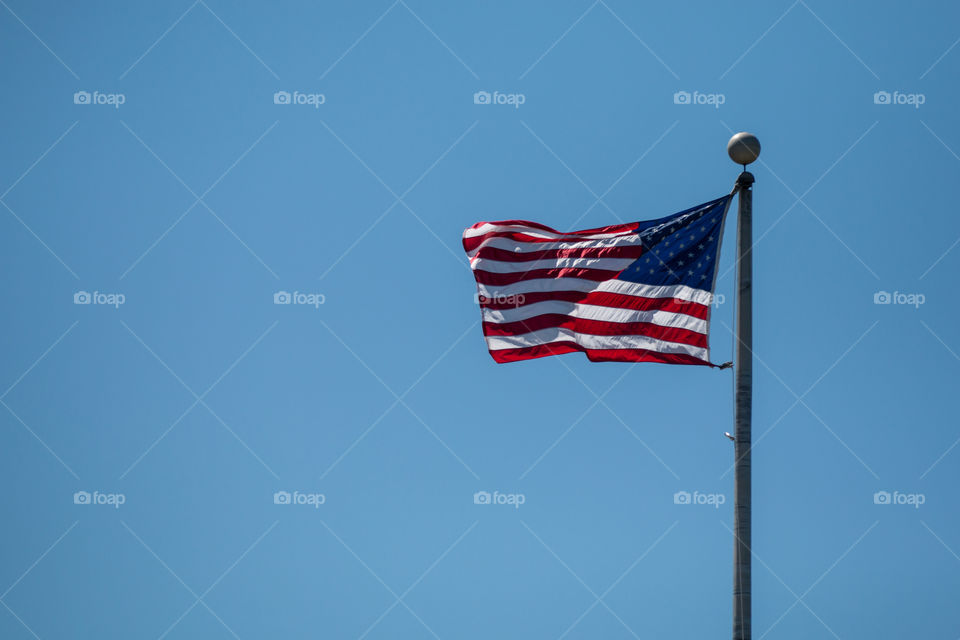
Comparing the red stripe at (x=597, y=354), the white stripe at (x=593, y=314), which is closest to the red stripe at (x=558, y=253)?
the white stripe at (x=593, y=314)

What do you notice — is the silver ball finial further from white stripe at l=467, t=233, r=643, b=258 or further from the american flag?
white stripe at l=467, t=233, r=643, b=258

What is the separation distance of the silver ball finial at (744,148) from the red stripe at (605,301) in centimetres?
237

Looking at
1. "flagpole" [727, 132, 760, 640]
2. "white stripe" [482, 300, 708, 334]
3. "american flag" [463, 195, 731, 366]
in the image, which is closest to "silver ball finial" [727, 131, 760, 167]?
"flagpole" [727, 132, 760, 640]

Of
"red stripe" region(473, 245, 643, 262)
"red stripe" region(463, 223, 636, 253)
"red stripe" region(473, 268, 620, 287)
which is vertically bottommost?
"red stripe" region(473, 268, 620, 287)

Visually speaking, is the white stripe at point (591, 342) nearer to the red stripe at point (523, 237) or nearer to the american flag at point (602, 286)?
the american flag at point (602, 286)

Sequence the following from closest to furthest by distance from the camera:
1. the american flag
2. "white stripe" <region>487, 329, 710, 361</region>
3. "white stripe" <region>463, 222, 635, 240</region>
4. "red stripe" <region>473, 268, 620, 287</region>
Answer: "white stripe" <region>487, 329, 710, 361</region>, the american flag, "red stripe" <region>473, 268, 620, 287</region>, "white stripe" <region>463, 222, 635, 240</region>

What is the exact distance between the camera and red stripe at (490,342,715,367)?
52.2ft

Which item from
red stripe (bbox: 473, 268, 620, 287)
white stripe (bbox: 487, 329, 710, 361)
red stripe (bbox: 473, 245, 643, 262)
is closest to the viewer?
white stripe (bbox: 487, 329, 710, 361)

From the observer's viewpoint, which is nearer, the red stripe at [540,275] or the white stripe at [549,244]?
the white stripe at [549,244]

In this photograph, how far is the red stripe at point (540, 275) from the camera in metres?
17.2

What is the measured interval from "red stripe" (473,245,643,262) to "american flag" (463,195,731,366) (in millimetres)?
17

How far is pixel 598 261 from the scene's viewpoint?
1733 cm

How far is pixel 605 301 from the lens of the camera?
55.9 ft

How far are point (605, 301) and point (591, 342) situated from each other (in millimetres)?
711
